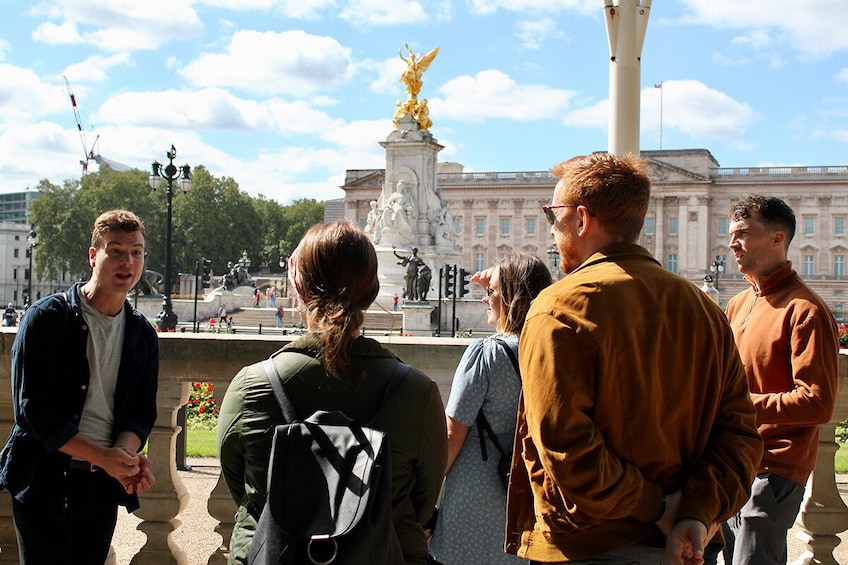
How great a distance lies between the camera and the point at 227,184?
85.7 m

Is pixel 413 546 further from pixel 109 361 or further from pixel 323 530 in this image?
pixel 109 361

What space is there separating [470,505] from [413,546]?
80cm

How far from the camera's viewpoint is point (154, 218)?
3246 inches

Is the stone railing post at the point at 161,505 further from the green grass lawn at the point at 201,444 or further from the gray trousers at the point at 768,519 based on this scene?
the green grass lawn at the point at 201,444

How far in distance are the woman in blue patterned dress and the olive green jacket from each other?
0.71 metres

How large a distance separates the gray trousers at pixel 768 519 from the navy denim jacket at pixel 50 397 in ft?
7.69

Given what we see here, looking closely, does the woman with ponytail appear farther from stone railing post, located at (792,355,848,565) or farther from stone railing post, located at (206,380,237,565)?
stone railing post, located at (792,355,848,565)

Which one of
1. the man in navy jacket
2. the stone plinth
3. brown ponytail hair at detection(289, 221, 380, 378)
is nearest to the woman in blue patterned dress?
brown ponytail hair at detection(289, 221, 380, 378)

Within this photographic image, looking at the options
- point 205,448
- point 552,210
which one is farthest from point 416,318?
point 552,210

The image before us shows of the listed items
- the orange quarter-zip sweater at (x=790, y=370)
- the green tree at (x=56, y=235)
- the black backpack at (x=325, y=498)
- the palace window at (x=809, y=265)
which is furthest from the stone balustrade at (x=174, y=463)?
the palace window at (x=809, y=265)

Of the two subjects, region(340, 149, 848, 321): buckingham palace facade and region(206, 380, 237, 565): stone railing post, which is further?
region(340, 149, 848, 321): buckingham palace facade

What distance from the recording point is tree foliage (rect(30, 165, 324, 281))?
262 feet

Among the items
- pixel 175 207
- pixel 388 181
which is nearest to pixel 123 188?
pixel 175 207

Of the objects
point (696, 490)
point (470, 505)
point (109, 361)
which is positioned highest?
point (109, 361)
